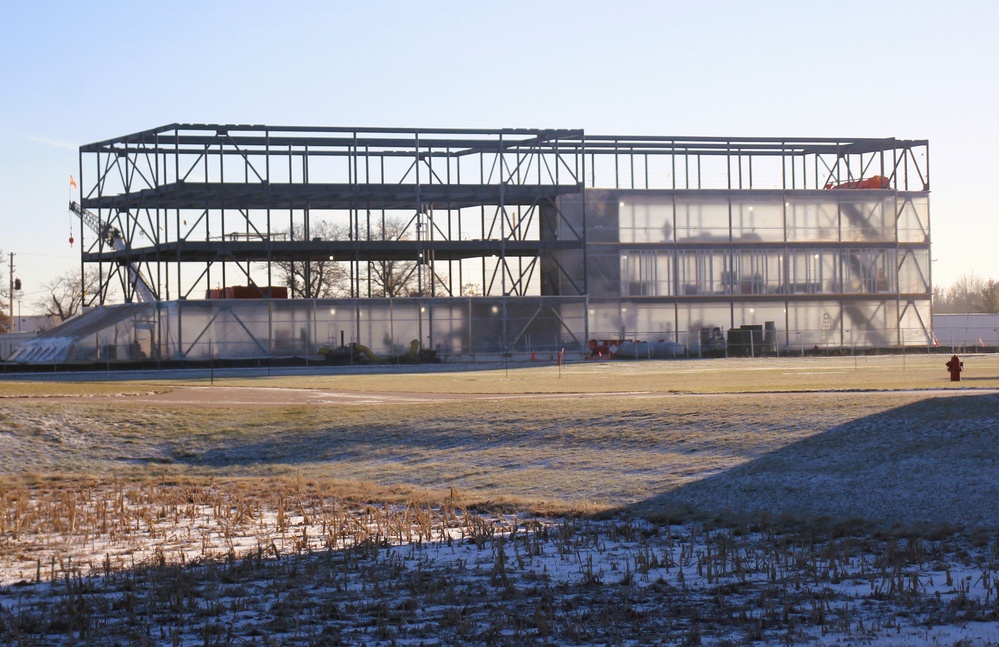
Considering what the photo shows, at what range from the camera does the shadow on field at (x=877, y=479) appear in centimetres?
1738

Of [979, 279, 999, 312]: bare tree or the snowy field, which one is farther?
[979, 279, 999, 312]: bare tree

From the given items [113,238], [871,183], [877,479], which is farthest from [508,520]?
[871,183]

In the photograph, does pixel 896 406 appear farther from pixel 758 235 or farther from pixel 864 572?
pixel 758 235

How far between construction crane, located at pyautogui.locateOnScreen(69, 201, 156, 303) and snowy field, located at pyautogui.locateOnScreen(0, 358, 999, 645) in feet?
144

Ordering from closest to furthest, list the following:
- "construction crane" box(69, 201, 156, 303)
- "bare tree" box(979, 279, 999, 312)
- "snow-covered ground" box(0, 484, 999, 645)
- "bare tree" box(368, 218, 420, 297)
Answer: "snow-covered ground" box(0, 484, 999, 645)
"construction crane" box(69, 201, 156, 303)
"bare tree" box(368, 218, 420, 297)
"bare tree" box(979, 279, 999, 312)

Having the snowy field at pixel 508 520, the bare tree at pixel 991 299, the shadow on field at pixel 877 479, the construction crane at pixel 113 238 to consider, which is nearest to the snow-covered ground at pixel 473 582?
the snowy field at pixel 508 520

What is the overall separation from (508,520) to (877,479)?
5557 mm

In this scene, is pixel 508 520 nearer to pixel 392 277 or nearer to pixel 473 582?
pixel 473 582

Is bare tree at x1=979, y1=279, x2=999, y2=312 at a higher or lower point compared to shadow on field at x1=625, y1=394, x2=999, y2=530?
higher

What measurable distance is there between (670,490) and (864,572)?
6845 mm

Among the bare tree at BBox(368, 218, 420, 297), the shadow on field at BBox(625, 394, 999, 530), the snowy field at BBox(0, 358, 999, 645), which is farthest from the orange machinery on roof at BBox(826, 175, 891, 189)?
the shadow on field at BBox(625, 394, 999, 530)

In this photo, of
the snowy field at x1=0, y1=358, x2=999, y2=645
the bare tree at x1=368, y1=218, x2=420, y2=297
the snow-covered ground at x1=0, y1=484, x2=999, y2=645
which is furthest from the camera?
the bare tree at x1=368, y1=218, x2=420, y2=297

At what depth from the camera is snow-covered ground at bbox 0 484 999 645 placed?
10875mm

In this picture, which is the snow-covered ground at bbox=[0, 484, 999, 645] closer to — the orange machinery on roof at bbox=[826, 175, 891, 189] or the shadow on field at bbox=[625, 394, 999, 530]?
the shadow on field at bbox=[625, 394, 999, 530]
